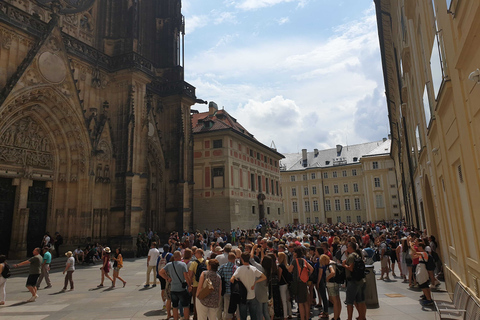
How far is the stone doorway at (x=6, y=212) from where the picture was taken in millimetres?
16734

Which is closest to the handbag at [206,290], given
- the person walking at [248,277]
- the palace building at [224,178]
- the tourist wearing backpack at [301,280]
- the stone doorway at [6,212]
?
the person walking at [248,277]

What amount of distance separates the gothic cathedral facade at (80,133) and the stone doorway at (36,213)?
0.05 metres

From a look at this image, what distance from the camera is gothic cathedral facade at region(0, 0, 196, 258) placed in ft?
55.9

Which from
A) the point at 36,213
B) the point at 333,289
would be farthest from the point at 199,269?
the point at 36,213

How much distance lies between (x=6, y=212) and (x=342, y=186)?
63233 millimetres

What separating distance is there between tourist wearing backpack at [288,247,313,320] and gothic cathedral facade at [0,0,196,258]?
50.7ft

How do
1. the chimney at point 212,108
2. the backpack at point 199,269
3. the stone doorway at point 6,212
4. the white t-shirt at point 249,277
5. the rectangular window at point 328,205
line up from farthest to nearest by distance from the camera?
the rectangular window at point 328,205 → the chimney at point 212,108 → the stone doorway at point 6,212 → the backpack at point 199,269 → the white t-shirt at point 249,277

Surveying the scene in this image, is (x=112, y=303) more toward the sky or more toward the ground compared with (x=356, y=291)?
more toward the ground

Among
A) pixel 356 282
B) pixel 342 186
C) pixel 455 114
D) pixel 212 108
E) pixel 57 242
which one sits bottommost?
pixel 356 282

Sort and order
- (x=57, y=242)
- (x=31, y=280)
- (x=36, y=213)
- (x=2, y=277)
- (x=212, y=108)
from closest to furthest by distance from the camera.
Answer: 1. (x=2, y=277)
2. (x=31, y=280)
3. (x=57, y=242)
4. (x=36, y=213)
5. (x=212, y=108)

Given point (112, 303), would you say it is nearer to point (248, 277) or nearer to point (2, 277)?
point (2, 277)

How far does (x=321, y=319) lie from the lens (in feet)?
23.8

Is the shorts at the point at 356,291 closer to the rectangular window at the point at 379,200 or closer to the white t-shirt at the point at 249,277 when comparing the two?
the white t-shirt at the point at 249,277

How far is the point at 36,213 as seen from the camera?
18.3m
